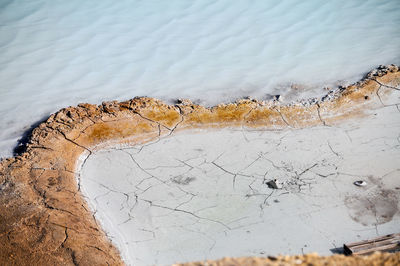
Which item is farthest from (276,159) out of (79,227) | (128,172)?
(79,227)

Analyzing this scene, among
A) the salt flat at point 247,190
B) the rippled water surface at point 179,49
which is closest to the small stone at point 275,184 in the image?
the salt flat at point 247,190

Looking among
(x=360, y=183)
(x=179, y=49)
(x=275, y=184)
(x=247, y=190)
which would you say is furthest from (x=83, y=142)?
(x=360, y=183)

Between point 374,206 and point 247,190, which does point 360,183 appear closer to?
point 374,206

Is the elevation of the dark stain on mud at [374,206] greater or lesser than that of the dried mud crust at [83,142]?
lesser

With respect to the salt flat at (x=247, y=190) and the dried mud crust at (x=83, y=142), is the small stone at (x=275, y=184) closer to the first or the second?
the salt flat at (x=247, y=190)

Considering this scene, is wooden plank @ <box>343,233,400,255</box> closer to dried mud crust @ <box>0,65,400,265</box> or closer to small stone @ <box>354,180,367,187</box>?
small stone @ <box>354,180,367,187</box>

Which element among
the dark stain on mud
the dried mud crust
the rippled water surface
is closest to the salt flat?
the dark stain on mud
